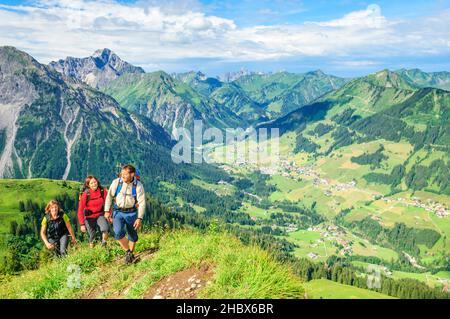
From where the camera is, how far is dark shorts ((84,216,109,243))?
19906mm

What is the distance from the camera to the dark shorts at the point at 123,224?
55.8 feet

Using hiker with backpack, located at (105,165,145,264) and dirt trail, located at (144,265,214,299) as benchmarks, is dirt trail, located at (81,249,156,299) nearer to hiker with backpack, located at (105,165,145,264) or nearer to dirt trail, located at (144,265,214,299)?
hiker with backpack, located at (105,165,145,264)

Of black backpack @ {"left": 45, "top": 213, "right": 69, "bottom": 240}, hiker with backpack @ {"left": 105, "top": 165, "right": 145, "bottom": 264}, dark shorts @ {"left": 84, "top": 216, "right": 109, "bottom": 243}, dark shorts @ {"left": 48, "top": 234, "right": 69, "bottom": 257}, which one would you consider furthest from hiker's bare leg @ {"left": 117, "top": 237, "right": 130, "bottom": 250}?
black backpack @ {"left": 45, "top": 213, "right": 69, "bottom": 240}

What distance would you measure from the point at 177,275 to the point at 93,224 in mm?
9908

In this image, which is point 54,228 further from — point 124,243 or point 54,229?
point 124,243

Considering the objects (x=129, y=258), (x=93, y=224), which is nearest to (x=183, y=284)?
(x=129, y=258)

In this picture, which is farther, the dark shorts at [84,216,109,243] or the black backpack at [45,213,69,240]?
the black backpack at [45,213,69,240]

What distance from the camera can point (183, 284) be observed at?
12.8m

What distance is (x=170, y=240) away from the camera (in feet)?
60.1

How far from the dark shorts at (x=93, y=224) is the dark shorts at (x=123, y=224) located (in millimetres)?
2850

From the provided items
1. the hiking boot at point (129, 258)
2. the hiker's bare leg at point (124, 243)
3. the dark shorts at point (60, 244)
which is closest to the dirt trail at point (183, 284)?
the hiking boot at point (129, 258)

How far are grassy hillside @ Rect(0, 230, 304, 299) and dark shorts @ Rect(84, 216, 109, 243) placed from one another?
7.08ft
